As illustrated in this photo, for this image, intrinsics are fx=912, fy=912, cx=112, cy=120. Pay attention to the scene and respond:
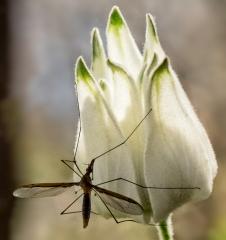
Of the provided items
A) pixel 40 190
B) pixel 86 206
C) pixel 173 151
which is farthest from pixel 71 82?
pixel 173 151

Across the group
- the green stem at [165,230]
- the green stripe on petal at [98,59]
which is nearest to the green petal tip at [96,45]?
the green stripe on petal at [98,59]

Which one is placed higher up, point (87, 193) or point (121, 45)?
point (121, 45)

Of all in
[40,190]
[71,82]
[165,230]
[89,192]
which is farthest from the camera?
[71,82]

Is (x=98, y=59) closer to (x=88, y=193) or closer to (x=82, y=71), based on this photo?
(x=82, y=71)

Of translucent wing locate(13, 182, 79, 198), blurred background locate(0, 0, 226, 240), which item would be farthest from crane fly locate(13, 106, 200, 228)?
blurred background locate(0, 0, 226, 240)

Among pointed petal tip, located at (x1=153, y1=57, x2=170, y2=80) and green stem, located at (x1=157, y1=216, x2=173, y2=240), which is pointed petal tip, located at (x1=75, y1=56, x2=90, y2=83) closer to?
pointed petal tip, located at (x1=153, y1=57, x2=170, y2=80)

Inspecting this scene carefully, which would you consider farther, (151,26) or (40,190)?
(40,190)
